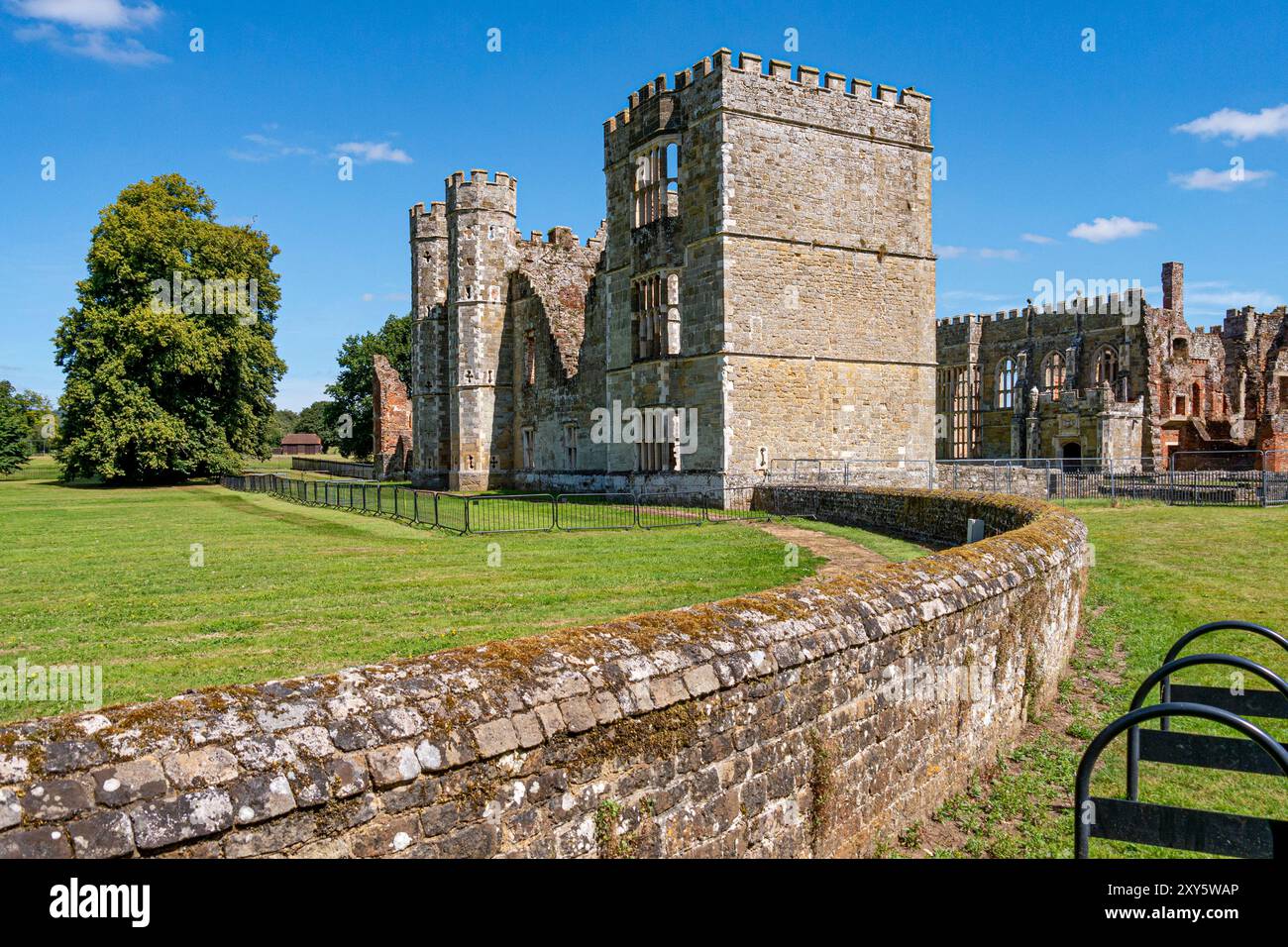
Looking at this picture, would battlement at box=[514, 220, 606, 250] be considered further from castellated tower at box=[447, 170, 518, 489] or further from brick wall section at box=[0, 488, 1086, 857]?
brick wall section at box=[0, 488, 1086, 857]

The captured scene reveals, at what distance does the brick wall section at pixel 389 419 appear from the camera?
5531 centimetres

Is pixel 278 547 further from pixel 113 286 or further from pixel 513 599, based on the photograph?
pixel 113 286

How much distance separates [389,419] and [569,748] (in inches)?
2183

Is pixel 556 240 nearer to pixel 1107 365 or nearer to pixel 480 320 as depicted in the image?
pixel 480 320

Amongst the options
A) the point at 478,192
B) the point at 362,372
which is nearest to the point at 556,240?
the point at 478,192

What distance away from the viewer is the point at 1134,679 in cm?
855

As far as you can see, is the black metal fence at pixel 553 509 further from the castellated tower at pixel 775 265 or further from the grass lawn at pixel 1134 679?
the grass lawn at pixel 1134 679

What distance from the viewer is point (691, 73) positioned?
26.5 meters

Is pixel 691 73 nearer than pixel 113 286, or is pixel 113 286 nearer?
pixel 691 73

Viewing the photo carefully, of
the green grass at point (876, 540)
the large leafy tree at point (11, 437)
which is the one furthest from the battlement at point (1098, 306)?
the large leafy tree at point (11, 437)

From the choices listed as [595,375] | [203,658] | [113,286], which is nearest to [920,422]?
[595,375]

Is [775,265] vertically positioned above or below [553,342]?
above

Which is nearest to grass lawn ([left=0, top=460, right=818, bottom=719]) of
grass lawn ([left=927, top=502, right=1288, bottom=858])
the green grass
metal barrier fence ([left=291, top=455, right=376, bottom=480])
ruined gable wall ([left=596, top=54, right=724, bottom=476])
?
the green grass
